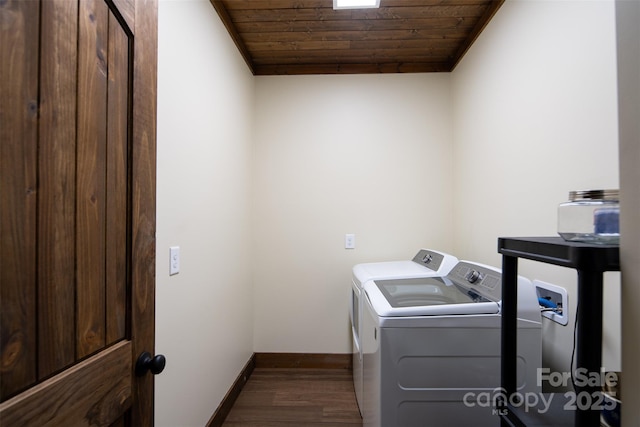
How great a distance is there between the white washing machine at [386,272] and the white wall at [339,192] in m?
0.25

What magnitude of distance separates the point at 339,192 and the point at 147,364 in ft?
6.16

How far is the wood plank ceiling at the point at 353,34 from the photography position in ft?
5.86

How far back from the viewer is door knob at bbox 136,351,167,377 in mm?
751

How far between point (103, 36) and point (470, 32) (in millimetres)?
2307

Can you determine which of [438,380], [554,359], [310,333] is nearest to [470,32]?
[554,359]

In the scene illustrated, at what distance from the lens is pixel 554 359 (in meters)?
1.27

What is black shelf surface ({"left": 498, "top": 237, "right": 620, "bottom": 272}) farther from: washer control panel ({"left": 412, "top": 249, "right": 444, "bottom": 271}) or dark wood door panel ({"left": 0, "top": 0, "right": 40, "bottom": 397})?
washer control panel ({"left": 412, "top": 249, "right": 444, "bottom": 271})

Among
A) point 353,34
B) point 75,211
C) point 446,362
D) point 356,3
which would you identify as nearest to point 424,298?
point 446,362

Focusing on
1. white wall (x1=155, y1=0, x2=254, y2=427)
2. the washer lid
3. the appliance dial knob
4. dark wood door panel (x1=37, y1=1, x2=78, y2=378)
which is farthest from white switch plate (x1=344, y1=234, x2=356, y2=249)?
dark wood door panel (x1=37, y1=1, x2=78, y2=378)

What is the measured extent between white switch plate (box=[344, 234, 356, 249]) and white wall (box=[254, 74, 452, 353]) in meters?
0.04

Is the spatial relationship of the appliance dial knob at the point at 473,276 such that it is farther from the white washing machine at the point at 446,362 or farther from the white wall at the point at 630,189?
the white wall at the point at 630,189

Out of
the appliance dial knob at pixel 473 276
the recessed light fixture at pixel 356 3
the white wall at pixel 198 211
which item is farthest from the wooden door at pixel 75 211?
the appliance dial knob at pixel 473 276

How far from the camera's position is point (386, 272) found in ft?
6.29

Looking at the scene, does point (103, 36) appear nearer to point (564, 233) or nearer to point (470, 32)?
point (564, 233)
